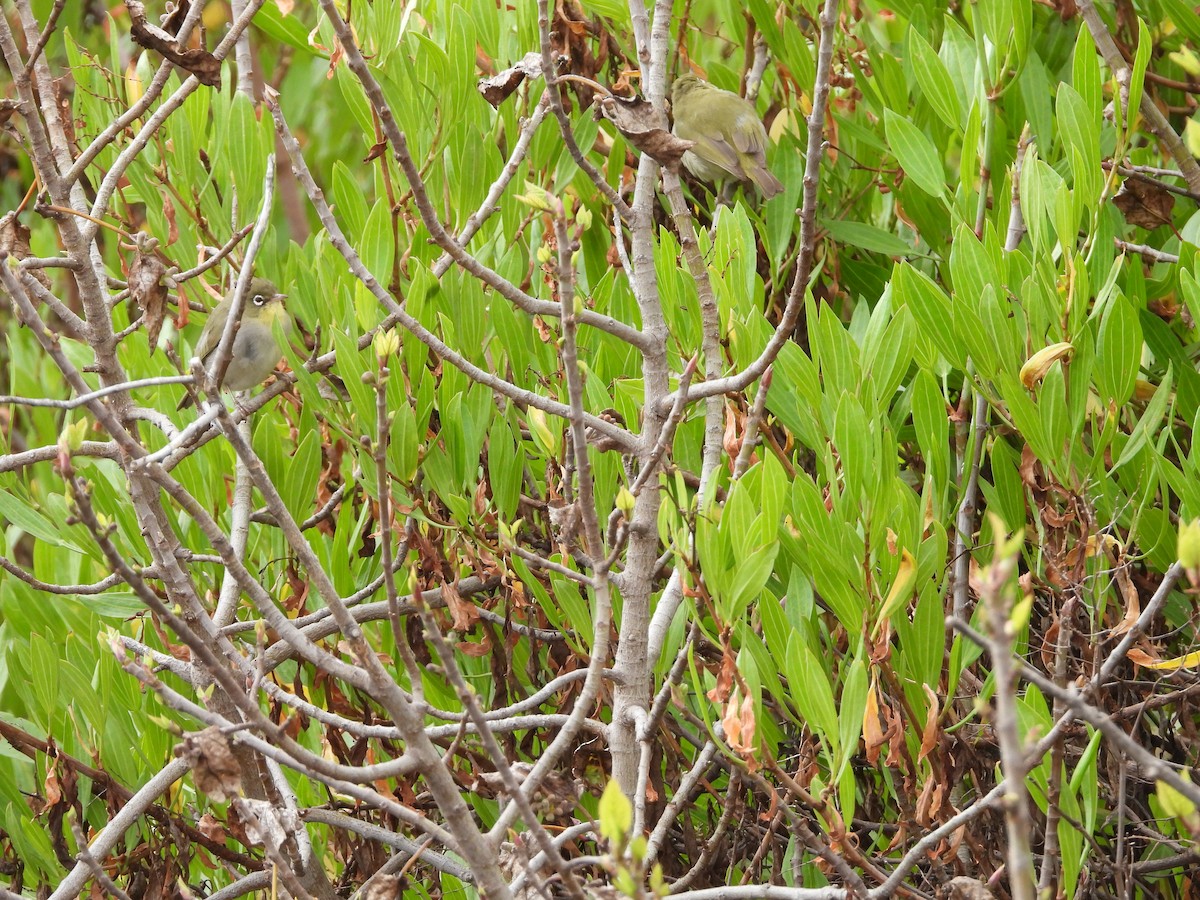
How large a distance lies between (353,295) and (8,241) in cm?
70

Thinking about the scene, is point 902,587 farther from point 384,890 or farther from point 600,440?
point 384,890

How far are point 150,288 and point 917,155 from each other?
1657 mm

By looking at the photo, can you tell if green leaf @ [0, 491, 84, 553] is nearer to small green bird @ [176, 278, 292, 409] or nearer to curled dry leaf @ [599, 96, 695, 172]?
small green bird @ [176, 278, 292, 409]

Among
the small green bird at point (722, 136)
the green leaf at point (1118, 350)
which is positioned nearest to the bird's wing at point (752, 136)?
the small green bird at point (722, 136)

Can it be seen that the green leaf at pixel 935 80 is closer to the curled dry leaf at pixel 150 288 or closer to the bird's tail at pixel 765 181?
the bird's tail at pixel 765 181

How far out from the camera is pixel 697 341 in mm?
2748

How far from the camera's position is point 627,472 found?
276 cm

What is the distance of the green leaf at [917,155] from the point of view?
281cm

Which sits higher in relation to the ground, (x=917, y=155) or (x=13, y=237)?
(x=13, y=237)

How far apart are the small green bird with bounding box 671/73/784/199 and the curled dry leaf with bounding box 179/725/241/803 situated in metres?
2.11

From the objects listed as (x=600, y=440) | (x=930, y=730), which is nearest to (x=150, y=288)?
(x=600, y=440)

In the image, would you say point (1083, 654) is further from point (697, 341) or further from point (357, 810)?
point (357, 810)

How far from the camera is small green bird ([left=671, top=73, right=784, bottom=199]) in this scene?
347 centimetres

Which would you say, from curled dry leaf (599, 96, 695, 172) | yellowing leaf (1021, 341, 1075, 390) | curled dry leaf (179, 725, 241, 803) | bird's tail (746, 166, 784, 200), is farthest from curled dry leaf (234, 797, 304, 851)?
bird's tail (746, 166, 784, 200)
